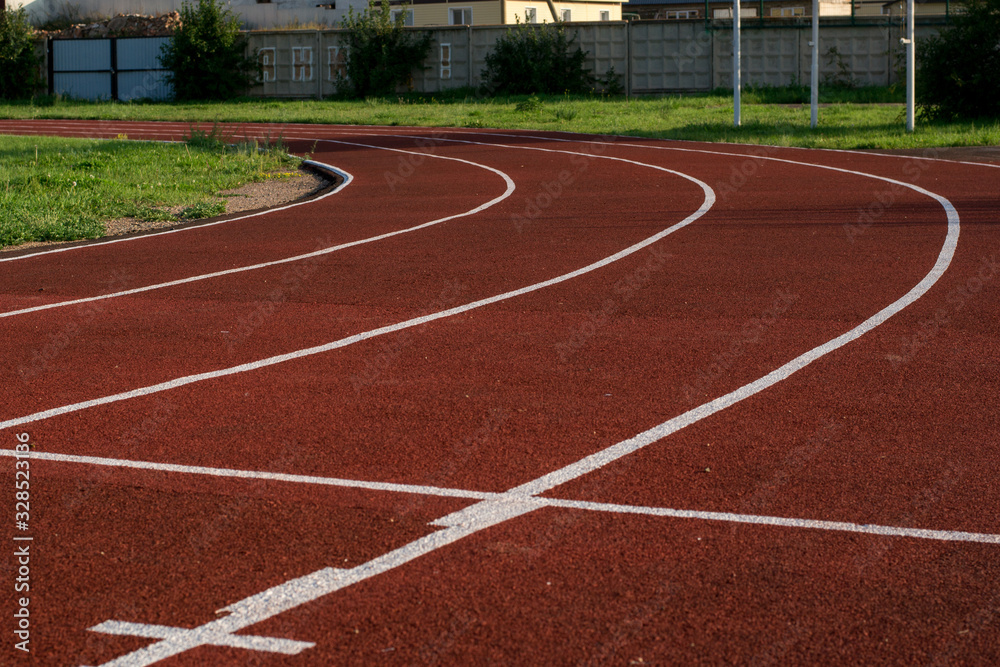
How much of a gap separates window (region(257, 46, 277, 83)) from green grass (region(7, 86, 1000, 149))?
1.77m

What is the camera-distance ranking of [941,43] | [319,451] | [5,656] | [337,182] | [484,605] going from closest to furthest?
[5,656] < [484,605] < [319,451] < [337,182] < [941,43]

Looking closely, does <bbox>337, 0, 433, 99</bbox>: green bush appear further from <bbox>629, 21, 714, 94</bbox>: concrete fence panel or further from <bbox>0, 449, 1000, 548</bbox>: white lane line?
<bbox>0, 449, 1000, 548</bbox>: white lane line

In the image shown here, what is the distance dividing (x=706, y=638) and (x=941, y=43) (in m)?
27.1

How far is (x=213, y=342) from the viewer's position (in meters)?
7.99

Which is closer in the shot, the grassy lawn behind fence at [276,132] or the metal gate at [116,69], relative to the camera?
the grassy lawn behind fence at [276,132]

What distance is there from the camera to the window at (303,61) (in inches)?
1837

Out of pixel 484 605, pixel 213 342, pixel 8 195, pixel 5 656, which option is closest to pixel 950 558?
pixel 484 605

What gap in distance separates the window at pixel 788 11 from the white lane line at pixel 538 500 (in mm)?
56692

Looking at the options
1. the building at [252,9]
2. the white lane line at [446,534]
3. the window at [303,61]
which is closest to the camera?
the white lane line at [446,534]

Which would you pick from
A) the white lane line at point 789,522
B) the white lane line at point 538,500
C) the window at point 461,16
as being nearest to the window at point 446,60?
the window at point 461,16

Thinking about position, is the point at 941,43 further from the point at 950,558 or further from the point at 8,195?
the point at 950,558

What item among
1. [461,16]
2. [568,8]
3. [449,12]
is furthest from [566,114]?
[568,8]

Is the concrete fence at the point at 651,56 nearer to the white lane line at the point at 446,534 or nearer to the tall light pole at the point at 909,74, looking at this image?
the tall light pole at the point at 909,74

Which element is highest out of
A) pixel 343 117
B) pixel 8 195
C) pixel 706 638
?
pixel 343 117
